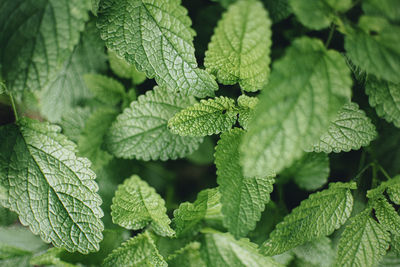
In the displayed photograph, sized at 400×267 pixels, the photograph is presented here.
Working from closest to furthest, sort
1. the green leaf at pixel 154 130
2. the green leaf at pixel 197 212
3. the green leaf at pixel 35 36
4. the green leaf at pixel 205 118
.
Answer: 1. the green leaf at pixel 35 36
2. the green leaf at pixel 205 118
3. the green leaf at pixel 197 212
4. the green leaf at pixel 154 130

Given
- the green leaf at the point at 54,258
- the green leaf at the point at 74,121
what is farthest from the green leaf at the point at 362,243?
the green leaf at the point at 74,121

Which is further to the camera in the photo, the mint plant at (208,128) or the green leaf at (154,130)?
the green leaf at (154,130)

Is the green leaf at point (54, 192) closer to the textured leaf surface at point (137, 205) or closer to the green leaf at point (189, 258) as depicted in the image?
the textured leaf surface at point (137, 205)

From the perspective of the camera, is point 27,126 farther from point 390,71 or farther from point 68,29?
point 390,71

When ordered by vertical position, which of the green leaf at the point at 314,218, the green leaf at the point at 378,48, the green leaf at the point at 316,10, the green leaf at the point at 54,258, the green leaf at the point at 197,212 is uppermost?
the green leaf at the point at 316,10

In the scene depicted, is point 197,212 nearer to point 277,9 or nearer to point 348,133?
point 348,133

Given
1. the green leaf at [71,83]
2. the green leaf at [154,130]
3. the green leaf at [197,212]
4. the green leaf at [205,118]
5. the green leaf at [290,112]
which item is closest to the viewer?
the green leaf at [290,112]

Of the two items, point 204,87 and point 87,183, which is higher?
point 204,87

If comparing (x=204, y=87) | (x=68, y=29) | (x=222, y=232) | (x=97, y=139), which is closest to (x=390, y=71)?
(x=204, y=87)
